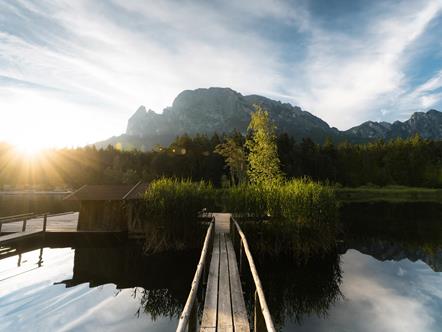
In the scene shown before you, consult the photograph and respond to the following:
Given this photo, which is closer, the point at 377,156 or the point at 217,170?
the point at 217,170

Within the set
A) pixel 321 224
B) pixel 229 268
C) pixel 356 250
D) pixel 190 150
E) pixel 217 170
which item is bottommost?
pixel 356 250

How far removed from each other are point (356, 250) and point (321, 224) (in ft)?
20.3

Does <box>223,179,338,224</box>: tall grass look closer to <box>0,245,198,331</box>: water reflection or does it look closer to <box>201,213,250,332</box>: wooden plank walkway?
<box>201,213,250,332</box>: wooden plank walkway

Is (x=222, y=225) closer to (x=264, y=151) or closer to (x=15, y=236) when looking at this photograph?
(x=264, y=151)

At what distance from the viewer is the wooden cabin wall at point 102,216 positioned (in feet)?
61.1

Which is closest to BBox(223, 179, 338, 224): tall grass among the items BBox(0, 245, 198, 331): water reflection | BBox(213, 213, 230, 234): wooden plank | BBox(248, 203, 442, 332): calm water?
BBox(213, 213, 230, 234): wooden plank

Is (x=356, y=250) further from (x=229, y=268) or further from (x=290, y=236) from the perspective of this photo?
(x=229, y=268)

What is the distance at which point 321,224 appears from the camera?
14.1m

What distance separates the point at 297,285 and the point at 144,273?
6515 millimetres

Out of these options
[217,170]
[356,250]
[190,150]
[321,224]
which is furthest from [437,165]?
[321,224]

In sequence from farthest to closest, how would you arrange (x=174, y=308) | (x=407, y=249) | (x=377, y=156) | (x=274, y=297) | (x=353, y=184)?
1. (x=377, y=156)
2. (x=353, y=184)
3. (x=407, y=249)
4. (x=274, y=297)
5. (x=174, y=308)

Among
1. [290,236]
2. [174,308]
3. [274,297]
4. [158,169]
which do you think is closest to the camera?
[174,308]

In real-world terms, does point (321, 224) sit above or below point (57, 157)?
Result: below

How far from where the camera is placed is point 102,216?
1884 centimetres
